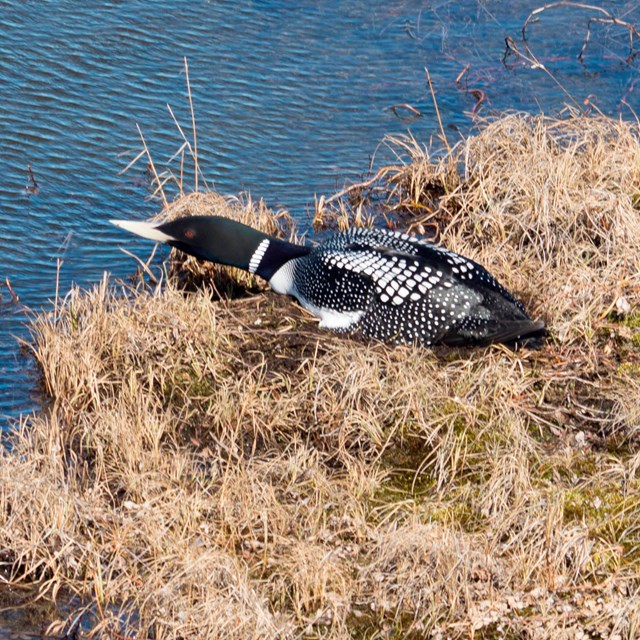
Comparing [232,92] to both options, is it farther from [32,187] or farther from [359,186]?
[32,187]

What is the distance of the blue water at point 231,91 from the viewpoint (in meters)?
6.26

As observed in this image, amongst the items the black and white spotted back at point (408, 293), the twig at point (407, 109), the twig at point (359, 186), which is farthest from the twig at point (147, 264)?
the twig at point (407, 109)

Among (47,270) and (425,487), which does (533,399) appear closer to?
(425,487)

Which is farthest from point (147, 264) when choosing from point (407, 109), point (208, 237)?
point (407, 109)

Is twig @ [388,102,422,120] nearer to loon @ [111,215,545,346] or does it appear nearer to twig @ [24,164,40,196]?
loon @ [111,215,545,346]

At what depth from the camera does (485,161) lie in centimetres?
594

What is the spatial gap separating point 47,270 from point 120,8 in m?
3.07

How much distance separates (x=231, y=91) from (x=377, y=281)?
9.65 feet

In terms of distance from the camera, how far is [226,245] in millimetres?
5328

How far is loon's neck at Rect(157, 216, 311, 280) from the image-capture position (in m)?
5.33

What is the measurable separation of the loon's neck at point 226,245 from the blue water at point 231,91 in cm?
63

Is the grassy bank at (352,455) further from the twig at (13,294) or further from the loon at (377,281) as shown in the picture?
the twig at (13,294)

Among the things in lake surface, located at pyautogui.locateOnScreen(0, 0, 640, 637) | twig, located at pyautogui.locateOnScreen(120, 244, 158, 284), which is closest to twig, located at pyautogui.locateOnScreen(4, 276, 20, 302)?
lake surface, located at pyautogui.locateOnScreen(0, 0, 640, 637)

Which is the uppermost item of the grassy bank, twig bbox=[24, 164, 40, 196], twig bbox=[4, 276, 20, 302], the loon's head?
the loon's head
